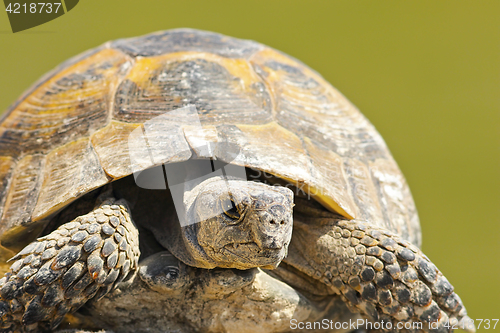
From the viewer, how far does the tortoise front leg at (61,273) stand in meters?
2.12

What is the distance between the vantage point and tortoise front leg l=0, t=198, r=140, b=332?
6.94 feet

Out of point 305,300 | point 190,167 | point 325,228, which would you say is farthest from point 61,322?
point 325,228

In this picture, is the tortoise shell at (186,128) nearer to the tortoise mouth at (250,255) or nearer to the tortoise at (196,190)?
the tortoise at (196,190)

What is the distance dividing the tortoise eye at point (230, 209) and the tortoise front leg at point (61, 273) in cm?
56

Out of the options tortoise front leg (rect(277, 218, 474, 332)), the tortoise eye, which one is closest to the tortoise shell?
tortoise front leg (rect(277, 218, 474, 332))

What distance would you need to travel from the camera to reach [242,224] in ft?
6.60

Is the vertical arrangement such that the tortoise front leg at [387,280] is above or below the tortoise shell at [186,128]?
below

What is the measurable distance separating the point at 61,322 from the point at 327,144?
1.77 metres

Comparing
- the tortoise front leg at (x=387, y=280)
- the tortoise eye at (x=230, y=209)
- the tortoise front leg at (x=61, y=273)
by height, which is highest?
the tortoise eye at (x=230, y=209)


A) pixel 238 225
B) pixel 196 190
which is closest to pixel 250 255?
pixel 238 225

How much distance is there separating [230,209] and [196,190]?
15.3 inches

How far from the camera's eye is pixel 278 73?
10.7 feet

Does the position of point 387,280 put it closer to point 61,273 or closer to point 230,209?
point 230,209

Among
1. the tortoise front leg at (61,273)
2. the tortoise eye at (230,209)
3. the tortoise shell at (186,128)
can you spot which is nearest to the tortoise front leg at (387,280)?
the tortoise shell at (186,128)
